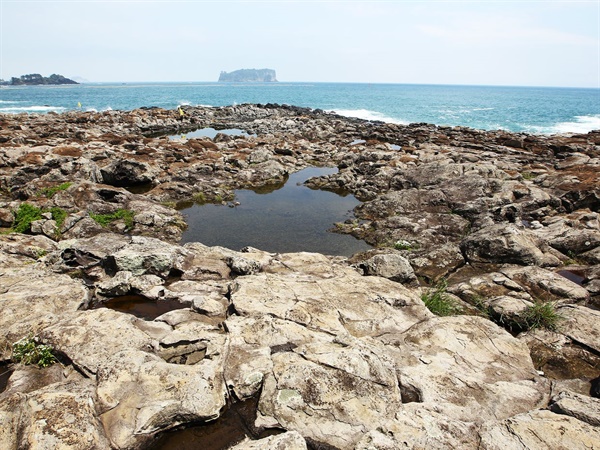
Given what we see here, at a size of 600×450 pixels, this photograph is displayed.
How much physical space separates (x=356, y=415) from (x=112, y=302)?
352 inches

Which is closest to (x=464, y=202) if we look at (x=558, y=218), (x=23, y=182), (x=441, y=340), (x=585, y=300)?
(x=558, y=218)

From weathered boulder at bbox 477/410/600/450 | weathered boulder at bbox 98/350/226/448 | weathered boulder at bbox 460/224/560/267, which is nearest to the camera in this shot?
weathered boulder at bbox 477/410/600/450

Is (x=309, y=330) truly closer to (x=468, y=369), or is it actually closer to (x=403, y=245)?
(x=468, y=369)

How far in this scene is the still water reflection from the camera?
19.4 meters

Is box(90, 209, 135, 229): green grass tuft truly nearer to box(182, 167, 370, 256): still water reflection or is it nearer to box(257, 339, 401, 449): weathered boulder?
box(182, 167, 370, 256): still water reflection

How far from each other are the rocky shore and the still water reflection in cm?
156

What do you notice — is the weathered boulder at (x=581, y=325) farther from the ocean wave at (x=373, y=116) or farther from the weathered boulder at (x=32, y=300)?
the ocean wave at (x=373, y=116)

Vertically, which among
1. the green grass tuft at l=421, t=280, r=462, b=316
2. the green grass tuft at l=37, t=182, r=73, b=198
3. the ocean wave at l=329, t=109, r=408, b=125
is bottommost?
the green grass tuft at l=421, t=280, r=462, b=316

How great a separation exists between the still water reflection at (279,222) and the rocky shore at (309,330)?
1563 mm

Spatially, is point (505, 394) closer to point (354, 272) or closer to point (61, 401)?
point (354, 272)

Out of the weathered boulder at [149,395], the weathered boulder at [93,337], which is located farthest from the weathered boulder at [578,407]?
the weathered boulder at [93,337]

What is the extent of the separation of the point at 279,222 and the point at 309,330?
13516 mm

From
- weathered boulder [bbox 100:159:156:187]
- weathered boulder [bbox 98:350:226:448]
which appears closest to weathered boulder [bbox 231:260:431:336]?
weathered boulder [bbox 98:350:226:448]

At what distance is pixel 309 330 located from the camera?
9461mm
